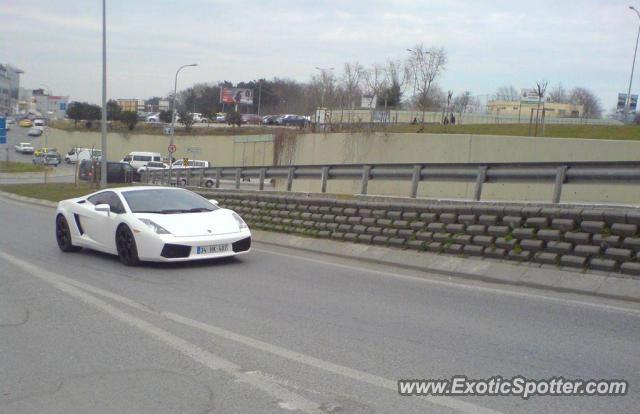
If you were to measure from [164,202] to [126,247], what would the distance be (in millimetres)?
1065

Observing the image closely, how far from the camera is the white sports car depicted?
10898mm

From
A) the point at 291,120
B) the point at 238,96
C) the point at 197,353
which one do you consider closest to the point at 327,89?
the point at 291,120

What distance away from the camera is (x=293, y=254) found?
43.9ft

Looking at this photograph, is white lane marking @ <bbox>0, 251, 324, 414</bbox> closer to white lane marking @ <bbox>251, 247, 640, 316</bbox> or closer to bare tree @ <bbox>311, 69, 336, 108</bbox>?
white lane marking @ <bbox>251, 247, 640, 316</bbox>

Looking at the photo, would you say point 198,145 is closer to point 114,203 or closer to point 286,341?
point 114,203

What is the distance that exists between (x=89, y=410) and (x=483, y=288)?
19.7 feet

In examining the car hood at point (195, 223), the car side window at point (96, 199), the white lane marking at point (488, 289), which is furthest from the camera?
the car side window at point (96, 199)

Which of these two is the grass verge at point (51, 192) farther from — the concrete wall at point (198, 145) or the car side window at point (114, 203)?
the concrete wall at point (198, 145)

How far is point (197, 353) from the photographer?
6445 mm

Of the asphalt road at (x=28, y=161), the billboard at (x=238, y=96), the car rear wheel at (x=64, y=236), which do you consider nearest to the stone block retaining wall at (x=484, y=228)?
the car rear wheel at (x=64, y=236)

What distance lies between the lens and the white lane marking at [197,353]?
204 inches

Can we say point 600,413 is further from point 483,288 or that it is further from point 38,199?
point 38,199

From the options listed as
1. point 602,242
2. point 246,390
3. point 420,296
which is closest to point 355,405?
point 246,390

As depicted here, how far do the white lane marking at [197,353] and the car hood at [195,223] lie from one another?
5.70 feet
